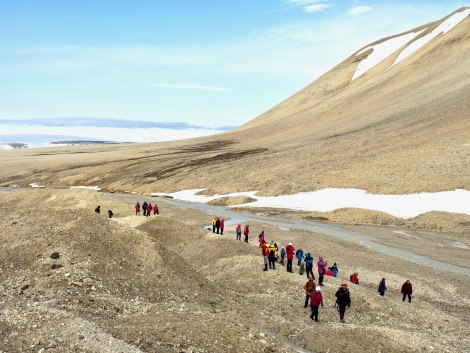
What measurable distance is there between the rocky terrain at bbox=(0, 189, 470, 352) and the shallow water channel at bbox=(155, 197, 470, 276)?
14.9 feet

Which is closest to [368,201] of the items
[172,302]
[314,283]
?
[314,283]

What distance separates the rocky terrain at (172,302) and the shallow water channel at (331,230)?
4545 millimetres

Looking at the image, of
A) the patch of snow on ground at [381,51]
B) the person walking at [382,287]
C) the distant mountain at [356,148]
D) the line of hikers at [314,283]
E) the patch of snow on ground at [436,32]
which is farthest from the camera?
the patch of snow on ground at [381,51]

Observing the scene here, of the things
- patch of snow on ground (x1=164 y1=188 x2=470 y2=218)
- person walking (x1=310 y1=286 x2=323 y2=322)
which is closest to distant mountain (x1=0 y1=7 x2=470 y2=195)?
patch of snow on ground (x1=164 y1=188 x2=470 y2=218)

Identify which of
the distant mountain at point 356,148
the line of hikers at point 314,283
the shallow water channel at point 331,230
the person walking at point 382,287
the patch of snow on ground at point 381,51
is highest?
the patch of snow on ground at point 381,51

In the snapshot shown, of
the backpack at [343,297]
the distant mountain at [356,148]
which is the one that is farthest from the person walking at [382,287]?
the distant mountain at [356,148]

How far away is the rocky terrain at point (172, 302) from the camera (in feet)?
50.8

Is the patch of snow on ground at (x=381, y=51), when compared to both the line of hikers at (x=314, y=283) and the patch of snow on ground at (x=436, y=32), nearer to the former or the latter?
the patch of snow on ground at (x=436, y=32)

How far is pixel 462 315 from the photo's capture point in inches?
1043

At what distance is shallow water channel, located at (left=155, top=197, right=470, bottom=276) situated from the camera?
39.2 metres

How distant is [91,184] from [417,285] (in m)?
76.1

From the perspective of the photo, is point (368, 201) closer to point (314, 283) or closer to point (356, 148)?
point (356, 148)

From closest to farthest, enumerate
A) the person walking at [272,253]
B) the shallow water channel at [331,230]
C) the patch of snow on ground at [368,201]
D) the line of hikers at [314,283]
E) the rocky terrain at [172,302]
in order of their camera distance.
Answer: the rocky terrain at [172,302] < the line of hikers at [314,283] < the person walking at [272,253] < the shallow water channel at [331,230] < the patch of snow on ground at [368,201]

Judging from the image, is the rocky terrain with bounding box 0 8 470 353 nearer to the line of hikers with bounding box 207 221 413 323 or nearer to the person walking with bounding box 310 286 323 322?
the person walking with bounding box 310 286 323 322
